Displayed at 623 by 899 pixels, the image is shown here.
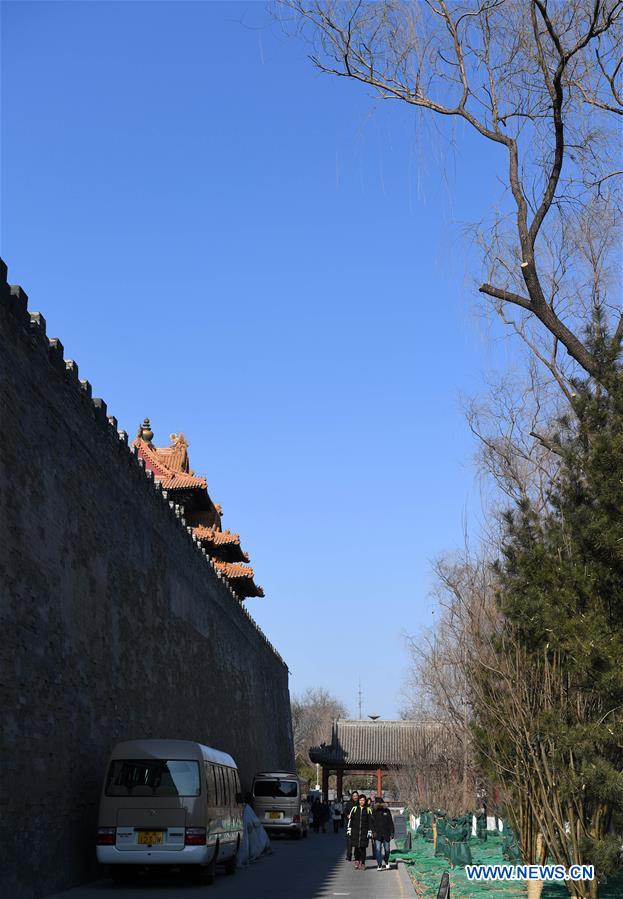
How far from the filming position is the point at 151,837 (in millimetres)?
15289

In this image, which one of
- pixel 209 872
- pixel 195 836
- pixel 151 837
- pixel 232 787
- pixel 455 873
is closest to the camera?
pixel 151 837

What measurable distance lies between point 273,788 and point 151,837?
649 inches

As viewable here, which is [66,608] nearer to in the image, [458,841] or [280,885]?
[280,885]

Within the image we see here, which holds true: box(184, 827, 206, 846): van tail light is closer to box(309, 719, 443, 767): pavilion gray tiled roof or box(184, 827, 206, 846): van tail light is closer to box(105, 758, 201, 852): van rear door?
box(105, 758, 201, 852): van rear door

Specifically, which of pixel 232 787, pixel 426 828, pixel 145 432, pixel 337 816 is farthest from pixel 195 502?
pixel 232 787

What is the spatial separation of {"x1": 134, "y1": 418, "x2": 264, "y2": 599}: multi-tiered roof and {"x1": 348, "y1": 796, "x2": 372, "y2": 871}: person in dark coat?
66.8 ft

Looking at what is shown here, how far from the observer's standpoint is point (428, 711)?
159 ft

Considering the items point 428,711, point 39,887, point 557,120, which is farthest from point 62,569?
point 428,711

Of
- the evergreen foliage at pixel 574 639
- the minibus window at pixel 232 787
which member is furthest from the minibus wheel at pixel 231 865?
the evergreen foliage at pixel 574 639

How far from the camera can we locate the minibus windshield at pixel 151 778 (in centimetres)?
1535

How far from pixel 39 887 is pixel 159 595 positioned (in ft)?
33.9

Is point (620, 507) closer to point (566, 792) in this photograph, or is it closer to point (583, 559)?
point (583, 559)

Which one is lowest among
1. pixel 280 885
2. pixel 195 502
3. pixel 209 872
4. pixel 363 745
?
pixel 280 885

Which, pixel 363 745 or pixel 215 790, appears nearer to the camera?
pixel 215 790
